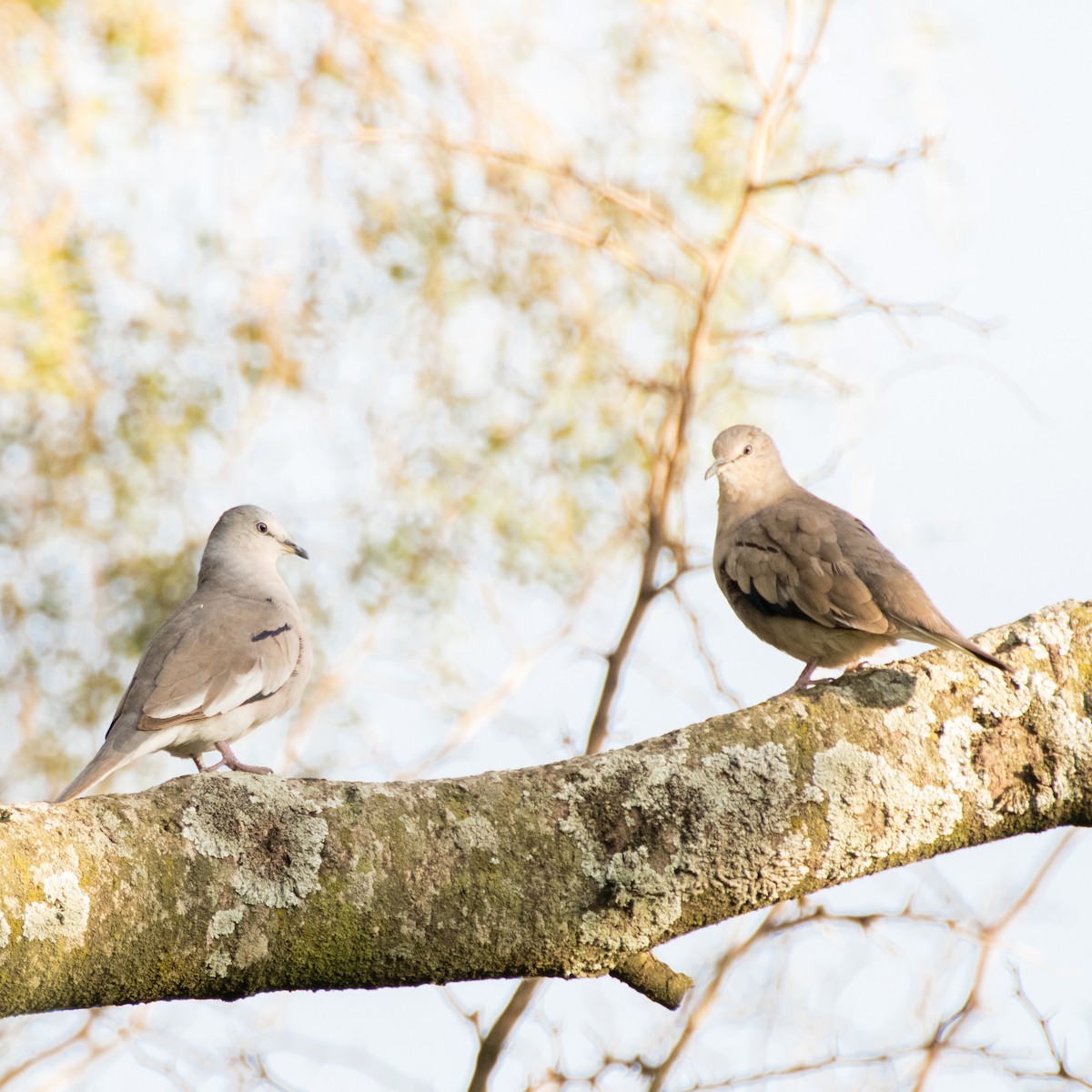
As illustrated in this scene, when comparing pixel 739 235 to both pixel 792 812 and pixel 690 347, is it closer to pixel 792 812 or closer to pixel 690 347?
pixel 690 347

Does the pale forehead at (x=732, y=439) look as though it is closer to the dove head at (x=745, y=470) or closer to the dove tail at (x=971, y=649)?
the dove head at (x=745, y=470)

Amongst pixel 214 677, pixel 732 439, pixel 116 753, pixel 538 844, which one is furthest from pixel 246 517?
pixel 538 844

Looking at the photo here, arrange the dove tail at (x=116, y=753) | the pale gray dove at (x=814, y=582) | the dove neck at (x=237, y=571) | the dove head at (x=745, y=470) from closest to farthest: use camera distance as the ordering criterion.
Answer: the dove tail at (x=116, y=753)
the pale gray dove at (x=814, y=582)
the dove neck at (x=237, y=571)
the dove head at (x=745, y=470)

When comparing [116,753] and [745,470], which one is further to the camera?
[745,470]

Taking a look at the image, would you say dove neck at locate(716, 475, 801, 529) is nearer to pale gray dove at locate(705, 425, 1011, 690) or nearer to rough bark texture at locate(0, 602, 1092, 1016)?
pale gray dove at locate(705, 425, 1011, 690)

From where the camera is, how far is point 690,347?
5742mm

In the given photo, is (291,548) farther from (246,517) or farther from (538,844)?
(538,844)

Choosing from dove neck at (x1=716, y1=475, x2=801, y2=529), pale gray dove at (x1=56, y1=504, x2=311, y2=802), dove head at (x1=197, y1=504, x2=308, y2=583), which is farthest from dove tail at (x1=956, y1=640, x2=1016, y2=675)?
dove head at (x1=197, y1=504, x2=308, y2=583)

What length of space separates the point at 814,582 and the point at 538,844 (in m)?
2.39

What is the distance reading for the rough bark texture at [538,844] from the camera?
201 centimetres

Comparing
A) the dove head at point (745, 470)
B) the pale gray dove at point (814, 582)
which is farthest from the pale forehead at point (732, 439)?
the pale gray dove at point (814, 582)

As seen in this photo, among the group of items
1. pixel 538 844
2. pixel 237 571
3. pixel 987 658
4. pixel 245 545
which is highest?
pixel 245 545

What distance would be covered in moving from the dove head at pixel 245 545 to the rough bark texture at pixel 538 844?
3.09m

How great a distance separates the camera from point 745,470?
5.42 meters
